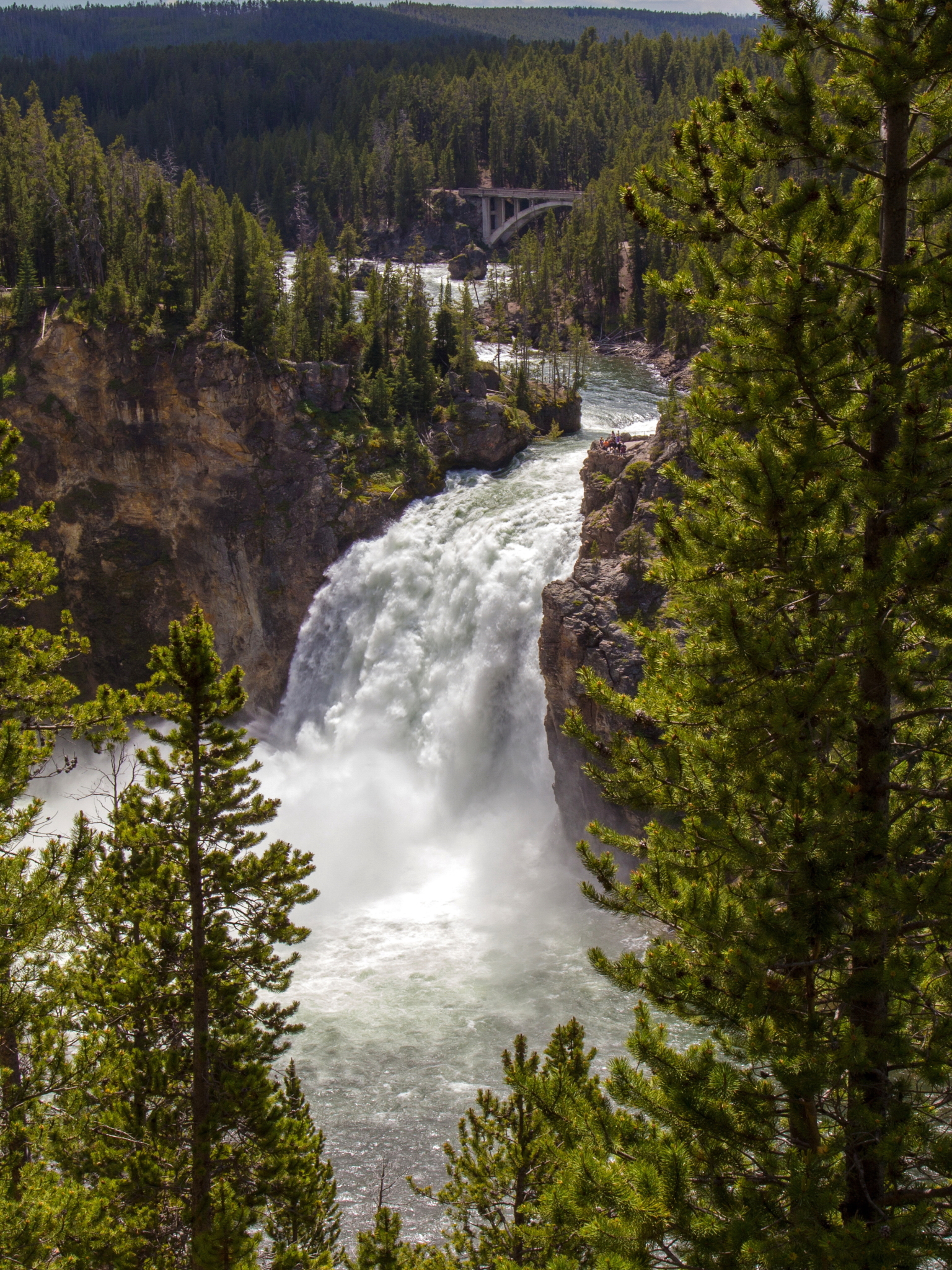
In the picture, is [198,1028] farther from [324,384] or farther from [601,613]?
[324,384]

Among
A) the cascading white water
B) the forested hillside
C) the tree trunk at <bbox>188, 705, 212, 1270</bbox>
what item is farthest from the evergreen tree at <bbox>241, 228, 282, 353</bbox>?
the tree trunk at <bbox>188, 705, 212, 1270</bbox>

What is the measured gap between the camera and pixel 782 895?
9.29 meters

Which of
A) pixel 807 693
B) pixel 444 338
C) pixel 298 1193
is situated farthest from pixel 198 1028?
pixel 444 338

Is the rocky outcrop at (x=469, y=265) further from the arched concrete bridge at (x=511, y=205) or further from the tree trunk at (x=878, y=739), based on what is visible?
the tree trunk at (x=878, y=739)

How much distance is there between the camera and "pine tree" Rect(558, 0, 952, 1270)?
8.59 meters

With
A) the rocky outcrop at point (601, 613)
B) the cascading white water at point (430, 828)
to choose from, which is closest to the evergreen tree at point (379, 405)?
the cascading white water at point (430, 828)

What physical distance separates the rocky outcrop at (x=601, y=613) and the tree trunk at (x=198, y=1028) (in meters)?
18.6

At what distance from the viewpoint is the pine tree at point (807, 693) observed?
8.59m

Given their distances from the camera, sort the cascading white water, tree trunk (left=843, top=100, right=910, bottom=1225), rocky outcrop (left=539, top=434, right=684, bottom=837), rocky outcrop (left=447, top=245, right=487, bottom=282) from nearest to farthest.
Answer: tree trunk (left=843, top=100, right=910, bottom=1225) < the cascading white water < rocky outcrop (left=539, top=434, right=684, bottom=837) < rocky outcrop (left=447, top=245, right=487, bottom=282)

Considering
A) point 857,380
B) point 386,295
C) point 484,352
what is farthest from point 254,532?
point 857,380

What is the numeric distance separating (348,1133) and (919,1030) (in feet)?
60.3

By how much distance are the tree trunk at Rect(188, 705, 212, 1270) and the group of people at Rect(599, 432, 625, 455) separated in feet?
88.2

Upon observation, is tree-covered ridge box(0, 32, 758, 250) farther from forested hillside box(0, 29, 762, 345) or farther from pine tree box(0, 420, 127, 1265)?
pine tree box(0, 420, 127, 1265)

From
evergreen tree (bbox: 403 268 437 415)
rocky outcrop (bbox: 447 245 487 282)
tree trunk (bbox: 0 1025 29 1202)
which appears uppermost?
rocky outcrop (bbox: 447 245 487 282)
